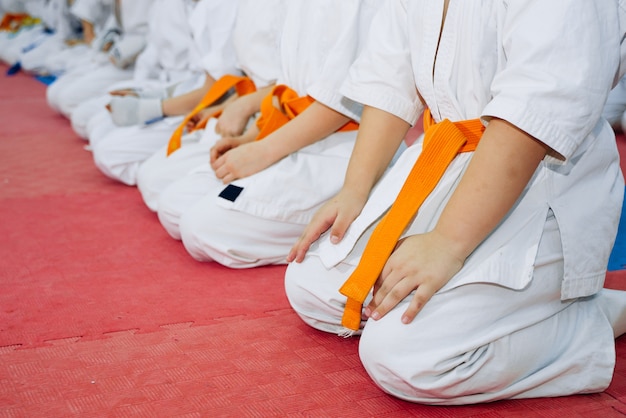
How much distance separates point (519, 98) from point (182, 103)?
194 cm

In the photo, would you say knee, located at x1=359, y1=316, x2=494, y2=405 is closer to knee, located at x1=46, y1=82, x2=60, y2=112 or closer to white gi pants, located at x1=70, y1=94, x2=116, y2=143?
white gi pants, located at x1=70, y1=94, x2=116, y2=143

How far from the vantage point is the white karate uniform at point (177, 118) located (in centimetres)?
262

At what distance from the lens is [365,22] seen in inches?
75.0

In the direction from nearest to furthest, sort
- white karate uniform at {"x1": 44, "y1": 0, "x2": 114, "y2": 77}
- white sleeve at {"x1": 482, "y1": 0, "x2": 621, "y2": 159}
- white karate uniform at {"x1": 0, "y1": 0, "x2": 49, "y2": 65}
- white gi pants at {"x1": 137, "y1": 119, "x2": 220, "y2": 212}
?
white sleeve at {"x1": 482, "y1": 0, "x2": 621, "y2": 159} < white gi pants at {"x1": 137, "y1": 119, "x2": 220, "y2": 212} < white karate uniform at {"x1": 44, "y1": 0, "x2": 114, "y2": 77} < white karate uniform at {"x1": 0, "y1": 0, "x2": 49, "y2": 65}

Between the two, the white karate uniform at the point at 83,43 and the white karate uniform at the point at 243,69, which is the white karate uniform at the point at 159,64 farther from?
the white karate uniform at the point at 83,43

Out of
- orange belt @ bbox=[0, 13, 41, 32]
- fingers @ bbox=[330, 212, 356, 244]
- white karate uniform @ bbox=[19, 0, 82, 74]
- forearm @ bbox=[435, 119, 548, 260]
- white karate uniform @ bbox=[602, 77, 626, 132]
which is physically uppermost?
forearm @ bbox=[435, 119, 548, 260]

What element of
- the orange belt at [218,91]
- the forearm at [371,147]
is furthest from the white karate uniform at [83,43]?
the forearm at [371,147]

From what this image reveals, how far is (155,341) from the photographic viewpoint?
1.52m

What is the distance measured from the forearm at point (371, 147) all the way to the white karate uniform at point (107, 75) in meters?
2.57

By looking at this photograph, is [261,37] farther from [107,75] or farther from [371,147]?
[107,75]

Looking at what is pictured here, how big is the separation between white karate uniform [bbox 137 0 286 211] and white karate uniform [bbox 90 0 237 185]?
0.52ft

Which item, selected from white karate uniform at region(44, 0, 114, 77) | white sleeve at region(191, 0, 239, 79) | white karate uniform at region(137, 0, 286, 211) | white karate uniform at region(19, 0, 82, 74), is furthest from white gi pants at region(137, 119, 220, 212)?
white karate uniform at region(19, 0, 82, 74)

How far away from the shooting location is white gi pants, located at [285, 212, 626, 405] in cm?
123

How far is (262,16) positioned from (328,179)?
578mm
